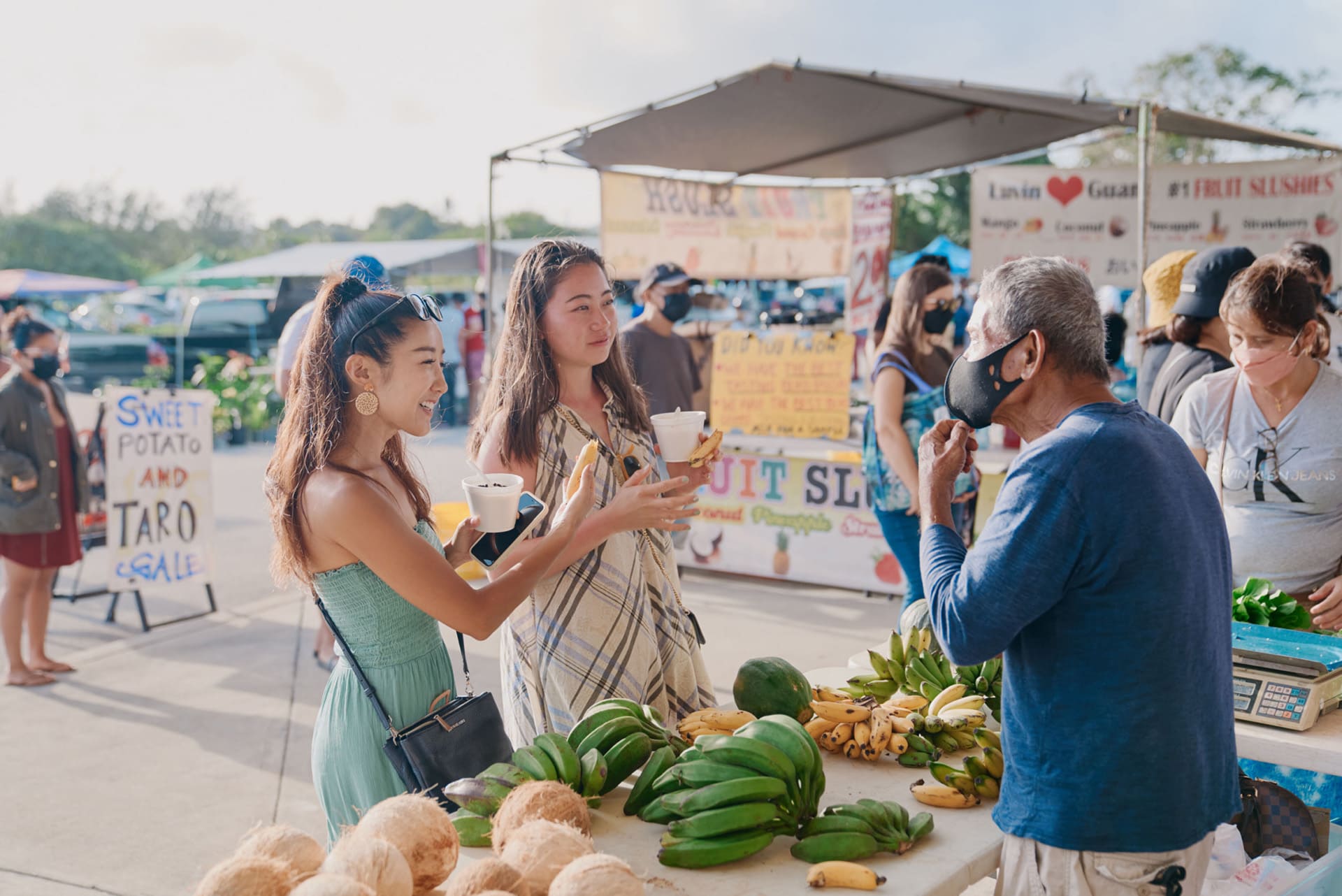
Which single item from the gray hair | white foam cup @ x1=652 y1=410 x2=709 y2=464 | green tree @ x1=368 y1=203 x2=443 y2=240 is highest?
green tree @ x1=368 y1=203 x2=443 y2=240


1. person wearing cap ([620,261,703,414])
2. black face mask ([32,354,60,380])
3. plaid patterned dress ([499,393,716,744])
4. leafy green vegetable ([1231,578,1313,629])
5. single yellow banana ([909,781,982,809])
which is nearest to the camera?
single yellow banana ([909,781,982,809])

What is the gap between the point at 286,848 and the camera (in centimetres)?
165

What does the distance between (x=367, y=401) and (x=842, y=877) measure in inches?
57.5

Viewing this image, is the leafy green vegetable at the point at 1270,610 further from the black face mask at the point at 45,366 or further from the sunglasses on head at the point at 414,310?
the black face mask at the point at 45,366

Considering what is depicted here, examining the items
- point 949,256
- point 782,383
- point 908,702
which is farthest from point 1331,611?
point 949,256

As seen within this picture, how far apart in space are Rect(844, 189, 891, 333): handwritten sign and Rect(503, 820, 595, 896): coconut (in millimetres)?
8473

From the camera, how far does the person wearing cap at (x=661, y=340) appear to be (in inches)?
267

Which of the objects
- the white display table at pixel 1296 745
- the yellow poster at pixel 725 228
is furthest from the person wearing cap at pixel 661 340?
the white display table at pixel 1296 745

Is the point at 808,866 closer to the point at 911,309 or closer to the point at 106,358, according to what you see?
the point at 911,309

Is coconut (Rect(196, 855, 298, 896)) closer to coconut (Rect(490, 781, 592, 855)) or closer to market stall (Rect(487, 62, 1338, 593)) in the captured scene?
coconut (Rect(490, 781, 592, 855))

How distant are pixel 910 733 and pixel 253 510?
10.6m

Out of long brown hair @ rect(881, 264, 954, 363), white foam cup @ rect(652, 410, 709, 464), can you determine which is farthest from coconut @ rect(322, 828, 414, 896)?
long brown hair @ rect(881, 264, 954, 363)

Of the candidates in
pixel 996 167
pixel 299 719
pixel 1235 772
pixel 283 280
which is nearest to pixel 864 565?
pixel 996 167

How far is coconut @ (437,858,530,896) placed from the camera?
5.20 ft
